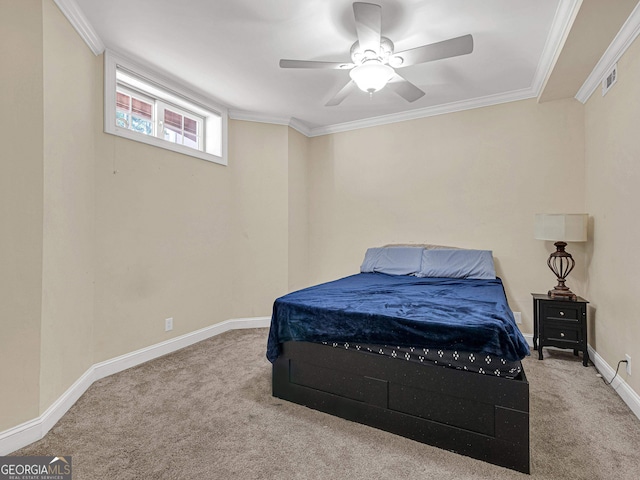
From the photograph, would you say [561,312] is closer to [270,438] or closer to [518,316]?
[518,316]

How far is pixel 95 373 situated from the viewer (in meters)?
2.51

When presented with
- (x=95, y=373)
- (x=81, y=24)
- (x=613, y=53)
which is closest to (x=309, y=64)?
(x=81, y=24)

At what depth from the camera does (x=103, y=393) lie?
230cm

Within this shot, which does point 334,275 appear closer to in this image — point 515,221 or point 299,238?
point 299,238

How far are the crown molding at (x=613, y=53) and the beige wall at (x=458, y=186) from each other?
0.30 metres

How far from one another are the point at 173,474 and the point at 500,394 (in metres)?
1.62

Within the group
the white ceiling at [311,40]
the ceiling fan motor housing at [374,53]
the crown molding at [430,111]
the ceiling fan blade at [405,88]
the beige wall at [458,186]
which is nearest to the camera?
the white ceiling at [311,40]

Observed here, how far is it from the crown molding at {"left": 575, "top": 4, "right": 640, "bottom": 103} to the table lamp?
1.14m

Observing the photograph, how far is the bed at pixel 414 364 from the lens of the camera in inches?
61.0

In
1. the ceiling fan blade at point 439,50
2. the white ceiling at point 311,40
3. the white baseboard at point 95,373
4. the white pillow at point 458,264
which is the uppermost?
the white ceiling at point 311,40

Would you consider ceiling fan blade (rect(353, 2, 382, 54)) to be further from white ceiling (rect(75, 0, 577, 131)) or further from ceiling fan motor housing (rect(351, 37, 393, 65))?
white ceiling (rect(75, 0, 577, 131))

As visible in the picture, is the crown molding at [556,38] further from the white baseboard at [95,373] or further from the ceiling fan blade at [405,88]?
the white baseboard at [95,373]

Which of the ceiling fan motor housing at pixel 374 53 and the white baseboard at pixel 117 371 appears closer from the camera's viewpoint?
the white baseboard at pixel 117 371

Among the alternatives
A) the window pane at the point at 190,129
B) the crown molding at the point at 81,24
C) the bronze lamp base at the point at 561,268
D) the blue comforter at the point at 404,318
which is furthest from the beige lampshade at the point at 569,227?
the crown molding at the point at 81,24
